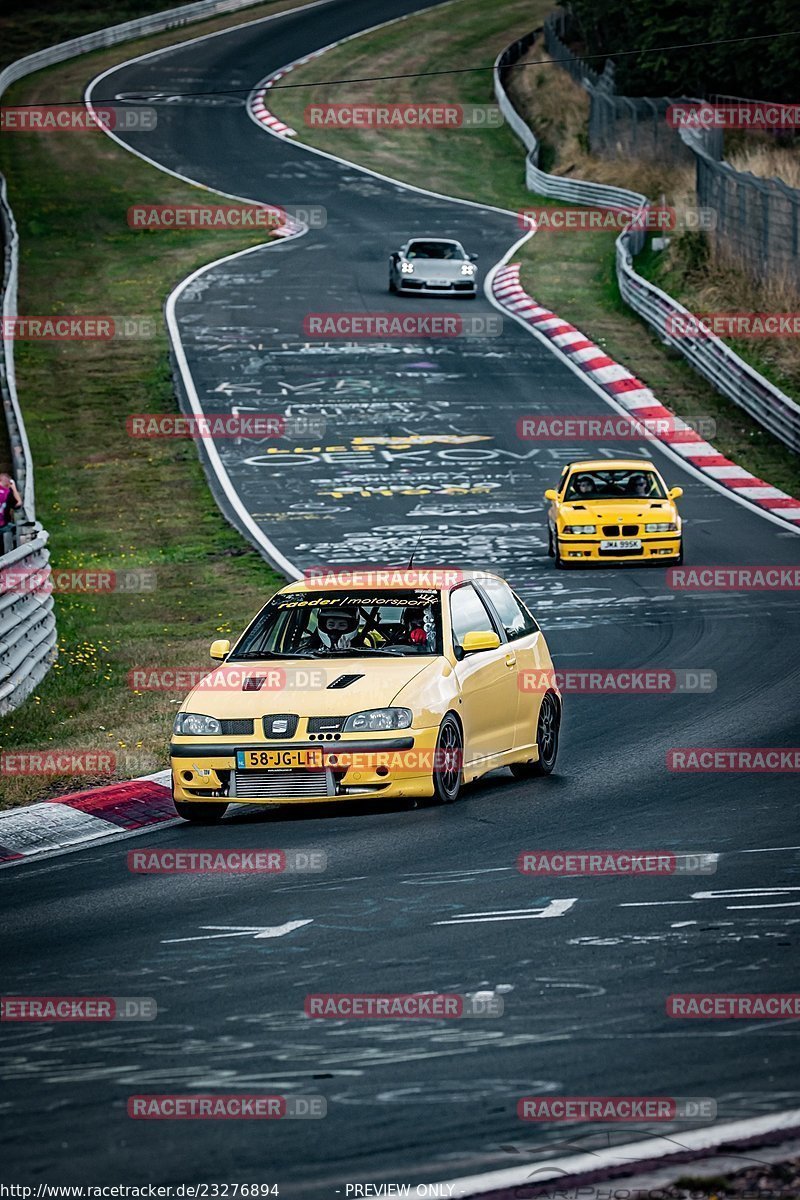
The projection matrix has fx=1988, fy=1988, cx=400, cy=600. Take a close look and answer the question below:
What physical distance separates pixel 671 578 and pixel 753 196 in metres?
16.9

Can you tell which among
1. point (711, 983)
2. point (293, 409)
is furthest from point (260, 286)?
point (711, 983)

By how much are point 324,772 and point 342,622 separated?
1569 millimetres

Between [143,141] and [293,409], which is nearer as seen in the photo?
[293,409]

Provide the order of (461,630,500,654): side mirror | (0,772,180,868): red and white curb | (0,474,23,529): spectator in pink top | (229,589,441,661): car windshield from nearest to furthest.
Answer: (0,772,180,868): red and white curb < (461,630,500,654): side mirror < (229,589,441,661): car windshield < (0,474,23,529): spectator in pink top

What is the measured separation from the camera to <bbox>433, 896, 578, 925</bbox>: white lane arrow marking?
→ 8688 millimetres

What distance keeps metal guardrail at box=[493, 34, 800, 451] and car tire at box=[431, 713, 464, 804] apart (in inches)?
815

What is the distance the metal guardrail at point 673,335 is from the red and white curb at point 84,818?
20951 mm

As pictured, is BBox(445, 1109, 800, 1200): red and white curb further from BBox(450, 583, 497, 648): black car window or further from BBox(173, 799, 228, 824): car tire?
BBox(450, 583, 497, 648): black car window

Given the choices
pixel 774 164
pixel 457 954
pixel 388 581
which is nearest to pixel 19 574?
pixel 388 581

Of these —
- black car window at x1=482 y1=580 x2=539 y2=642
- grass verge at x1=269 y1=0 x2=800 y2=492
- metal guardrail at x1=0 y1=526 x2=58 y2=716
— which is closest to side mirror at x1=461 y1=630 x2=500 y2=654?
black car window at x1=482 y1=580 x2=539 y2=642

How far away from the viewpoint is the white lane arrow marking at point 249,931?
8.56 m

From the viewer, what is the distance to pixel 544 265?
4822 cm

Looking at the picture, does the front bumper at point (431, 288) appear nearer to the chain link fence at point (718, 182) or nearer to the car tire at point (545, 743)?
the chain link fence at point (718, 182)

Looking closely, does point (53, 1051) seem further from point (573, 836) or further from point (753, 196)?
point (753, 196)
